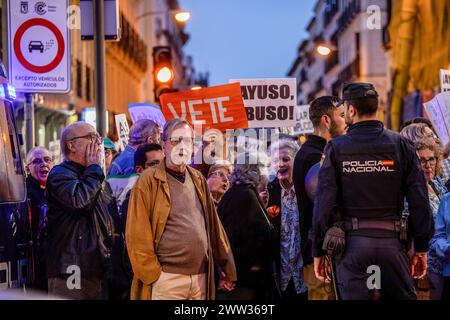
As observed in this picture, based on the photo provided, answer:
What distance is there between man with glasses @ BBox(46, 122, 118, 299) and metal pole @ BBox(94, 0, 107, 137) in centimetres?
390

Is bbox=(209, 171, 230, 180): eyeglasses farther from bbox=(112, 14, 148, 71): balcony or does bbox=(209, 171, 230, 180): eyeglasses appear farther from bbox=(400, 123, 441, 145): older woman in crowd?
bbox=(112, 14, 148, 71): balcony

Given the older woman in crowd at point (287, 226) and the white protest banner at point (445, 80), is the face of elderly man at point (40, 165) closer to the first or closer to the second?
the older woman in crowd at point (287, 226)

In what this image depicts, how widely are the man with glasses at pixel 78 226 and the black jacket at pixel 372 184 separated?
1.71 meters

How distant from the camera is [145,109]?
1347 cm

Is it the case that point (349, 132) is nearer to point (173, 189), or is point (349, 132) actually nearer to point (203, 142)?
point (173, 189)

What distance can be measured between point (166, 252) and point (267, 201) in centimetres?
234

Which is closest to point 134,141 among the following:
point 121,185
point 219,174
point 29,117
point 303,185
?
point 121,185

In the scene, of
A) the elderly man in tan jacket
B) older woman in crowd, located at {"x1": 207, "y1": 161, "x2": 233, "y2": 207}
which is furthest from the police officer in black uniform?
older woman in crowd, located at {"x1": 207, "y1": 161, "x2": 233, "y2": 207}

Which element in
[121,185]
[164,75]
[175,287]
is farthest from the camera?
[164,75]

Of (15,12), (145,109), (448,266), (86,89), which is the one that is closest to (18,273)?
(448,266)

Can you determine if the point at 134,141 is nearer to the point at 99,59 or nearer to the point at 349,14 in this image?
the point at 99,59

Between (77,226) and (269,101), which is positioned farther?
(269,101)

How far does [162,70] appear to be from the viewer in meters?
18.4

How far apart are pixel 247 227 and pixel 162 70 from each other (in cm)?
955
